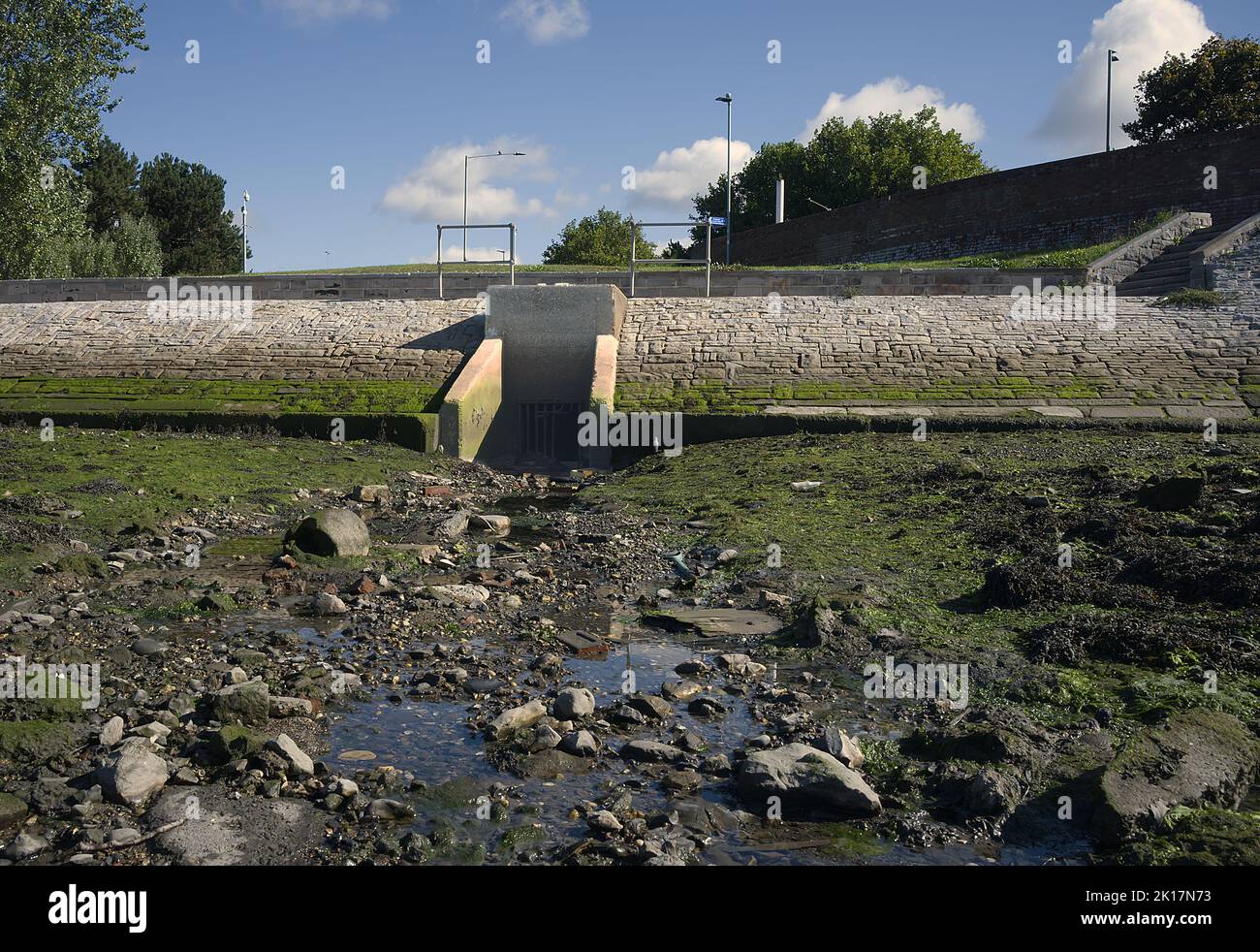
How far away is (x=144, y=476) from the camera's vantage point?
13.5 meters

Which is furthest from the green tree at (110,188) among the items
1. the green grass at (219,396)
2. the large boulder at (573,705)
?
the large boulder at (573,705)

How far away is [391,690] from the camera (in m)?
6.66

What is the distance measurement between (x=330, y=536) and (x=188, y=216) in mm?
50212

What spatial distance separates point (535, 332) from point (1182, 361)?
12533 mm

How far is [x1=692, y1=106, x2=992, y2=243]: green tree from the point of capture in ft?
203

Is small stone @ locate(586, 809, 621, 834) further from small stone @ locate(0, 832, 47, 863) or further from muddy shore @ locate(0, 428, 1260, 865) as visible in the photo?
small stone @ locate(0, 832, 47, 863)

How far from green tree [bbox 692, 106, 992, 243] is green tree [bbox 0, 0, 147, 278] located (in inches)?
1325

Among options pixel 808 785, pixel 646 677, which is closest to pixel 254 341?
pixel 646 677

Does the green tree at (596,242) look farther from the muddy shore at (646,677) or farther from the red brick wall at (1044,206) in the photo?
the muddy shore at (646,677)

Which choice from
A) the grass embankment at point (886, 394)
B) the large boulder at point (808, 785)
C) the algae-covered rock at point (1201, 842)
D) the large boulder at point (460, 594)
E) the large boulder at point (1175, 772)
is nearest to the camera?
the algae-covered rock at point (1201, 842)

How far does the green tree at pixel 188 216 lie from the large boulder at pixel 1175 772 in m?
53.9

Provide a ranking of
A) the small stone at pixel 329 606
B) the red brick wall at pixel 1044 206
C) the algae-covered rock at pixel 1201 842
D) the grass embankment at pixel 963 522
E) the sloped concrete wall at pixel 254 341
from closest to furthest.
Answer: the algae-covered rock at pixel 1201 842
the grass embankment at pixel 963 522
the small stone at pixel 329 606
the sloped concrete wall at pixel 254 341
the red brick wall at pixel 1044 206

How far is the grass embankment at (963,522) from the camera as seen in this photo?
672 cm

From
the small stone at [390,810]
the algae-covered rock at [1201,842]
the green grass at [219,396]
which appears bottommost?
the small stone at [390,810]
